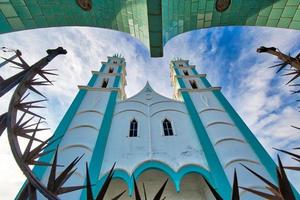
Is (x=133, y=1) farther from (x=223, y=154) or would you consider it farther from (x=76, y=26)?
(x=223, y=154)

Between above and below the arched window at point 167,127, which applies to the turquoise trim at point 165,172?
below

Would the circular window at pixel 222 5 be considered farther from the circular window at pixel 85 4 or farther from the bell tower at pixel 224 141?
the bell tower at pixel 224 141

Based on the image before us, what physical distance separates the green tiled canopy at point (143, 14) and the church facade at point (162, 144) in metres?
4.82

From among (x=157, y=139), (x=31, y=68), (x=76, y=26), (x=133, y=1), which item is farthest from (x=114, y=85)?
(x=31, y=68)

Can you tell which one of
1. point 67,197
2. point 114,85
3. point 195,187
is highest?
point 114,85

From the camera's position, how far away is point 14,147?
2.26 metres

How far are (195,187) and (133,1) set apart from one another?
846 cm

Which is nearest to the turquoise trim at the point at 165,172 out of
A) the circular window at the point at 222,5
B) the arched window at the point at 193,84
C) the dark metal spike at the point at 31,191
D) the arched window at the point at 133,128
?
the arched window at the point at 133,128

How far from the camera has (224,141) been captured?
10047mm

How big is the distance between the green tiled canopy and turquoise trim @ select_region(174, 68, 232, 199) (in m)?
5.28

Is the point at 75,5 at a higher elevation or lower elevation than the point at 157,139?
higher

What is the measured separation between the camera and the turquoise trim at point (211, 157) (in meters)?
7.80

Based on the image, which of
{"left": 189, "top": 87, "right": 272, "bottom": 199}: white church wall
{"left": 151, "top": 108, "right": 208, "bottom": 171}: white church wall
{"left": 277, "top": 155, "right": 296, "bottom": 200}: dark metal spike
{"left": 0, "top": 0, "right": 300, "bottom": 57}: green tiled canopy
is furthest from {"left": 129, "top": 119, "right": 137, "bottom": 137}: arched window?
{"left": 277, "top": 155, "right": 296, "bottom": 200}: dark metal spike

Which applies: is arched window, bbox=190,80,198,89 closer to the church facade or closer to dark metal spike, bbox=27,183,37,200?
the church facade
